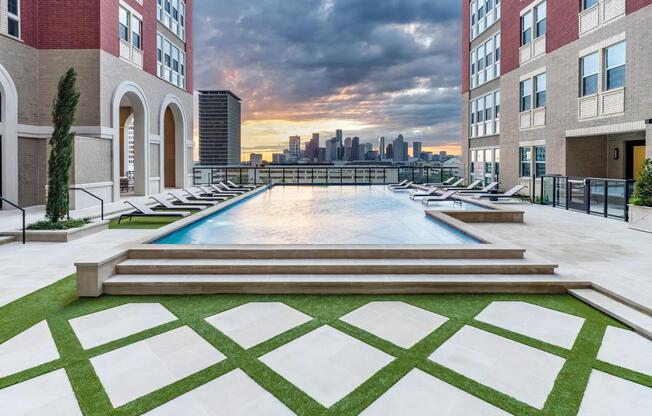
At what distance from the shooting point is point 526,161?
20.2 m

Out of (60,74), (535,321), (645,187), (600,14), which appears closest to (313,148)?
(60,74)

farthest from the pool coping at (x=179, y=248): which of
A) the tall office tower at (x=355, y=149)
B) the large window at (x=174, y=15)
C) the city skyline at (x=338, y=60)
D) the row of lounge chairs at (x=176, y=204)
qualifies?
the tall office tower at (x=355, y=149)

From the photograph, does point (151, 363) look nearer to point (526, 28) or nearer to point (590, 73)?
point (590, 73)

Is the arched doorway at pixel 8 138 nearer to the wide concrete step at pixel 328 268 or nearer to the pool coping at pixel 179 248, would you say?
the pool coping at pixel 179 248

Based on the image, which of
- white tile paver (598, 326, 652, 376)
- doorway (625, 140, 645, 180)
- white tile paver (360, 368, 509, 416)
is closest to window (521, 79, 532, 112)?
doorway (625, 140, 645, 180)

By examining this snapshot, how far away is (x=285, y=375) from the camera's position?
3.61 m

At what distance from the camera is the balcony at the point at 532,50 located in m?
18.4

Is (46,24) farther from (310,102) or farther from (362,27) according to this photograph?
(310,102)

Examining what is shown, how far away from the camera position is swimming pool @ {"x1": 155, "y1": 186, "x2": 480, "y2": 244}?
346 inches

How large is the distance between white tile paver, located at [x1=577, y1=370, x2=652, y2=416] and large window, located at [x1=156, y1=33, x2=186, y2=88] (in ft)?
83.5

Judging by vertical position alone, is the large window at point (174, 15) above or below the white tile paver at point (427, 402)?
above

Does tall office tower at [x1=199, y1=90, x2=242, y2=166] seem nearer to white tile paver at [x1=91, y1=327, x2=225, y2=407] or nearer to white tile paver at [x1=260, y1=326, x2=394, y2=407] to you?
white tile paver at [x1=91, y1=327, x2=225, y2=407]

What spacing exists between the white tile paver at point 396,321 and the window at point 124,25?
1958 centimetres

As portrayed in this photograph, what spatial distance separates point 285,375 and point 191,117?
92.6ft
